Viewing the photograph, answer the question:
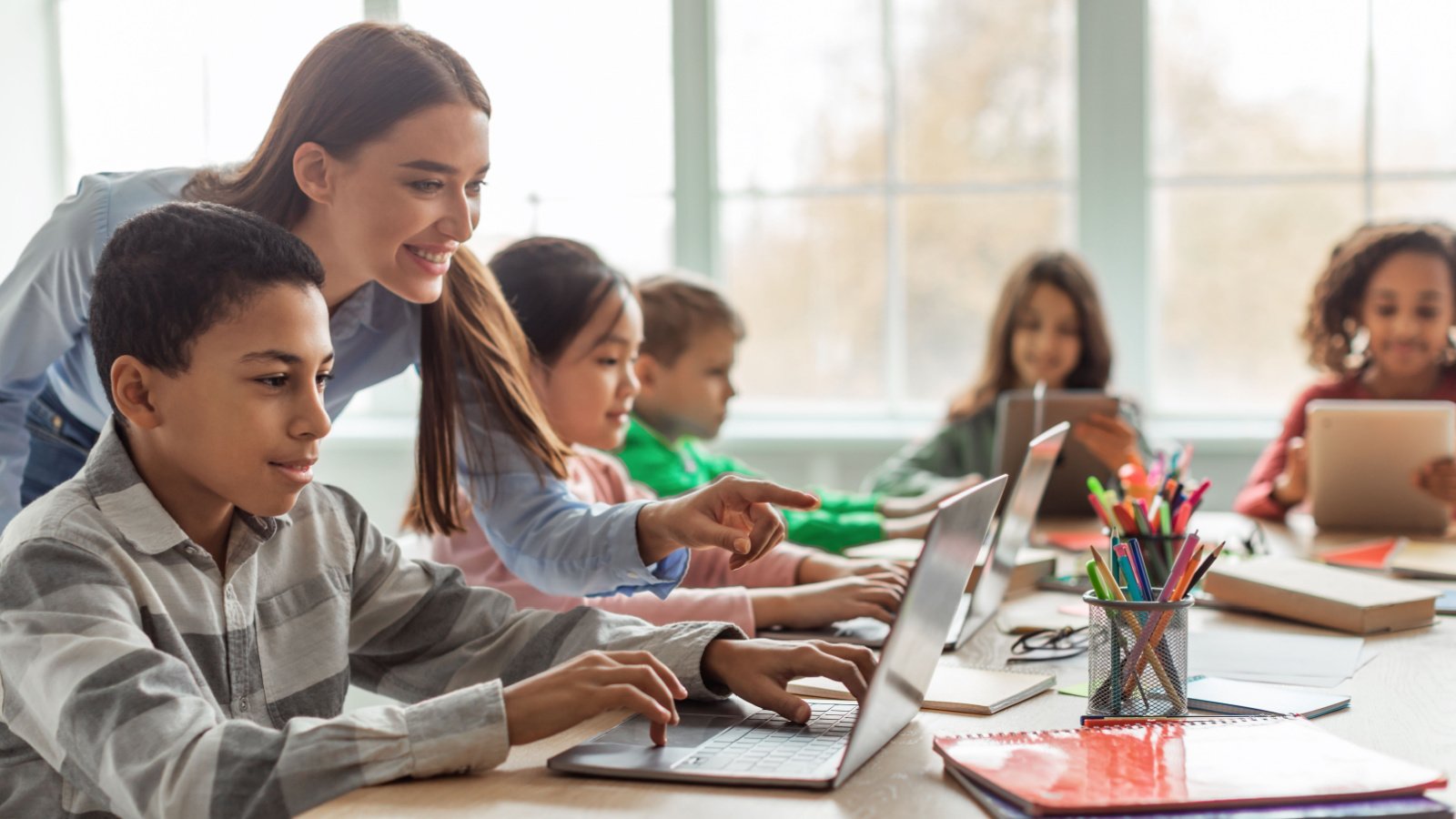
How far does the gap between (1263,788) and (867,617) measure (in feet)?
2.13

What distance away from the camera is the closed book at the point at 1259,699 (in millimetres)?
1026

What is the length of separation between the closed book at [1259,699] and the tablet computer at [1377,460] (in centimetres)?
109

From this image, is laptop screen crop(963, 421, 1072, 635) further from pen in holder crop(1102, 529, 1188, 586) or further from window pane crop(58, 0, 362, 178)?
window pane crop(58, 0, 362, 178)

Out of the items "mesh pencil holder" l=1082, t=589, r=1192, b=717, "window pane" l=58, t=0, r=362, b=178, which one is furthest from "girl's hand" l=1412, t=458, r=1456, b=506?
"window pane" l=58, t=0, r=362, b=178

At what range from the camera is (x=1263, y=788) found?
79 cm

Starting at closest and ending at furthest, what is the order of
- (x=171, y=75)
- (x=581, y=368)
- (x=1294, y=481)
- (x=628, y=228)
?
1. (x=581, y=368)
2. (x=1294, y=481)
3. (x=628, y=228)
4. (x=171, y=75)

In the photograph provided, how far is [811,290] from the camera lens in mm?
3570

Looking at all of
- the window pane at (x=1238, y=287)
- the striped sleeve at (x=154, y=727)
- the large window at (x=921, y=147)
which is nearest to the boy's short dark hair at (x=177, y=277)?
the striped sleeve at (x=154, y=727)

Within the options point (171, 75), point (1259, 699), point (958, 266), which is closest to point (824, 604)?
point (1259, 699)

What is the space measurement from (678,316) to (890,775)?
1.50 m

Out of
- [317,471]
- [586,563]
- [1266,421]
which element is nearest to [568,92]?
[317,471]

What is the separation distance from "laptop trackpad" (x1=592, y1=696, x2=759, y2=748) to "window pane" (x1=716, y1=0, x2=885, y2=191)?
103 inches

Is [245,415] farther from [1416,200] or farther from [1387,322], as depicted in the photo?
[1416,200]

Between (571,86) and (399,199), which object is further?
(571,86)
